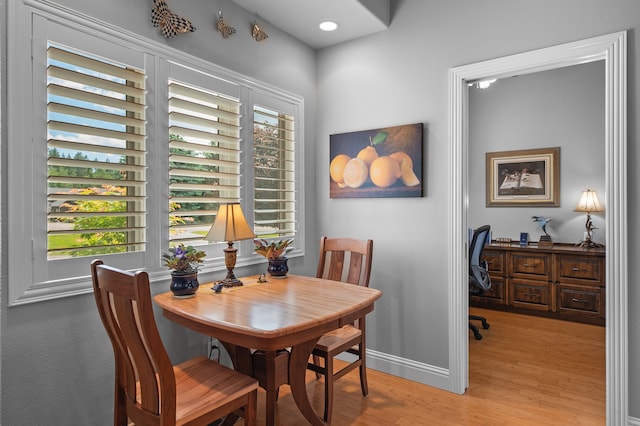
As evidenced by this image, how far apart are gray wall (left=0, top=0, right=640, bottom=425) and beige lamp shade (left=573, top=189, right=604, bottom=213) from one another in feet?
8.11

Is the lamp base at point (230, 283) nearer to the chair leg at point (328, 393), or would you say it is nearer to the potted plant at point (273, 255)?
the potted plant at point (273, 255)

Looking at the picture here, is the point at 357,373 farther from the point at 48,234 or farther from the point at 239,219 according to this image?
the point at 48,234

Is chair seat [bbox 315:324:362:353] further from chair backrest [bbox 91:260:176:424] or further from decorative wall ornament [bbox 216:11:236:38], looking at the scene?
decorative wall ornament [bbox 216:11:236:38]

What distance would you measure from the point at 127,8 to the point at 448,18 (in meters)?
2.06

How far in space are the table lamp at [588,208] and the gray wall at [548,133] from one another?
0.10m

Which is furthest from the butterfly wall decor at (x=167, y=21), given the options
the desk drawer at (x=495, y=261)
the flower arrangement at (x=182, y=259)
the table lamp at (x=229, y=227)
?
the desk drawer at (x=495, y=261)

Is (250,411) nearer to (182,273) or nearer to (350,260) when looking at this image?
(182,273)

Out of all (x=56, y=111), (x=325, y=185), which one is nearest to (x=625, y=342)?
(x=325, y=185)

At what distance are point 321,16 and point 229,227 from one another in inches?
67.7

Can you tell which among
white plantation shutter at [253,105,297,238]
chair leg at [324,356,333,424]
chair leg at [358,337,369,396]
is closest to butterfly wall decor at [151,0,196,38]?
white plantation shutter at [253,105,297,238]

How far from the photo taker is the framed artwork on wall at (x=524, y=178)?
4.66 metres

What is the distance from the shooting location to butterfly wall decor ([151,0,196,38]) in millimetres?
2148

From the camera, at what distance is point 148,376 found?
4.66 feet

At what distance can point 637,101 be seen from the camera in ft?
6.90
